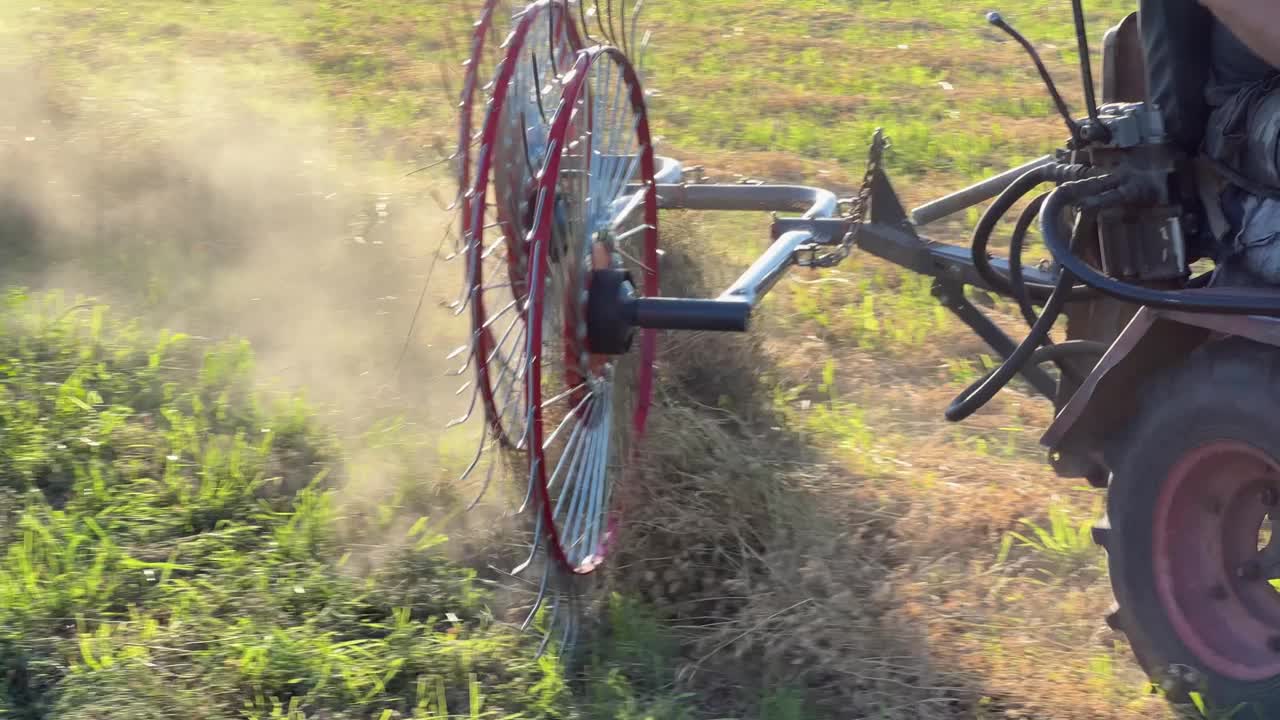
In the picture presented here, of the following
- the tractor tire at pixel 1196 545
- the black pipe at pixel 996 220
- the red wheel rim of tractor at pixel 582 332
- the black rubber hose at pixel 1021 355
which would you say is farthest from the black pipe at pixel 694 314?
the tractor tire at pixel 1196 545

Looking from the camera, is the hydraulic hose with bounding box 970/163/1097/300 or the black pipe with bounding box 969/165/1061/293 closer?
the hydraulic hose with bounding box 970/163/1097/300

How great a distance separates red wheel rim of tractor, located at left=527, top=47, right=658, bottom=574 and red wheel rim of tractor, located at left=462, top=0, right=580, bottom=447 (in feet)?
0.36

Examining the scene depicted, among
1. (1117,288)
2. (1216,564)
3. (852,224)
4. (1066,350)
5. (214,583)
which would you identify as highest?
(1117,288)

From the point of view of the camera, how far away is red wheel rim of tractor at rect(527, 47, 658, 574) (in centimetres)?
287

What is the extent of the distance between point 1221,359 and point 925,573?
106 centimetres

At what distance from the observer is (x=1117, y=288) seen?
284 centimetres

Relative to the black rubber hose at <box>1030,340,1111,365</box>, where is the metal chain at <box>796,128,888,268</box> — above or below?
above

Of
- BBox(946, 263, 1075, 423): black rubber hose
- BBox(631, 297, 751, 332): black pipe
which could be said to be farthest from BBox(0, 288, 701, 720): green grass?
BBox(946, 263, 1075, 423): black rubber hose

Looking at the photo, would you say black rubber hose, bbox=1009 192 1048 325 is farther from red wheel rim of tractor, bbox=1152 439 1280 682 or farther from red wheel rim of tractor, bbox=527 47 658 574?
red wheel rim of tractor, bbox=527 47 658 574

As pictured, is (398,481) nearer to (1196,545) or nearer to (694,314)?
(694,314)

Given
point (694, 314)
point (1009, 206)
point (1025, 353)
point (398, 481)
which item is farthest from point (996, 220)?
point (398, 481)

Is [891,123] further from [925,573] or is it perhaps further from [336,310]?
[925,573]

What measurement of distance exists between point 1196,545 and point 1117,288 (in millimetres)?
578

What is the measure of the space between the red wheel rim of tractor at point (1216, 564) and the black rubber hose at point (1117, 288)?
0.32 meters
